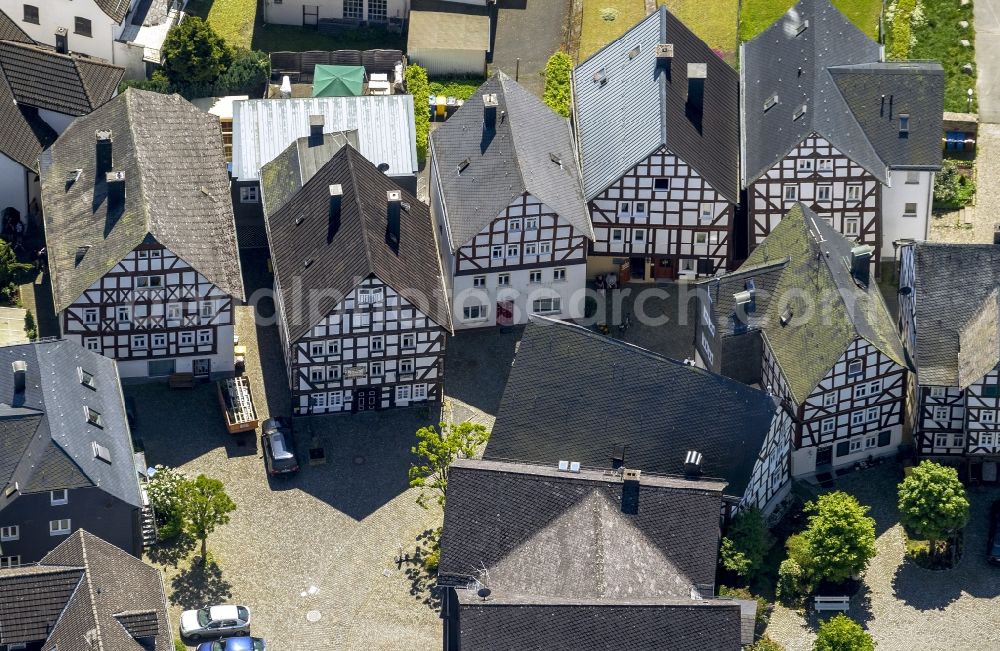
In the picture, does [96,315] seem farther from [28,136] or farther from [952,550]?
[952,550]

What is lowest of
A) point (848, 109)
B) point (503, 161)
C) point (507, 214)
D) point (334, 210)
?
point (507, 214)

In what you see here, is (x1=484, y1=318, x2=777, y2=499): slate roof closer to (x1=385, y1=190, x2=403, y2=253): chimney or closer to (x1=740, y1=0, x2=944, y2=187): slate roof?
(x1=385, y1=190, x2=403, y2=253): chimney

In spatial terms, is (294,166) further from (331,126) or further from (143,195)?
(143,195)

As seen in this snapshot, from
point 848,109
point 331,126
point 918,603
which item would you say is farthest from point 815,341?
point 331,126

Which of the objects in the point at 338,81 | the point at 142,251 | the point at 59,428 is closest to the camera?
the point at 59,428

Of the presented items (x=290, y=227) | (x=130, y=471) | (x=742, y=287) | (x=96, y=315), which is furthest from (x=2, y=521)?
(x=742, y=287)

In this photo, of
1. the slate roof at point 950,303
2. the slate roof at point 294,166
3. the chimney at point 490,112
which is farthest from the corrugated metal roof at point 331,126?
the slate roof at point 950,303
